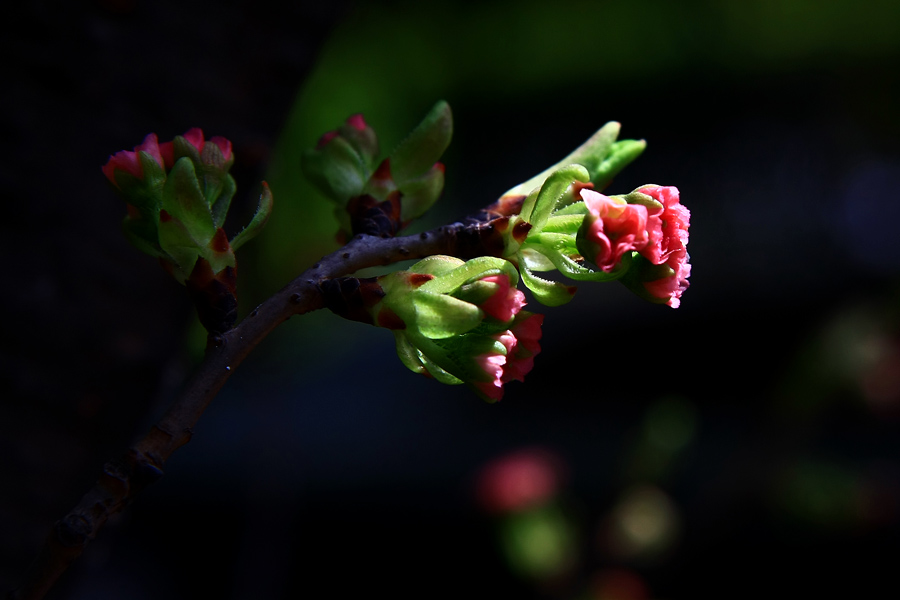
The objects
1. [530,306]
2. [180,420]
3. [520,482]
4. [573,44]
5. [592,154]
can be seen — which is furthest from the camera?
[573,44]

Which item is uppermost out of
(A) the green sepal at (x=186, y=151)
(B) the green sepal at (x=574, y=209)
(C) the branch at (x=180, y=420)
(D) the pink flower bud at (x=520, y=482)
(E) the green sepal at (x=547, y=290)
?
(B) the green sepal at (x=574, y=209)

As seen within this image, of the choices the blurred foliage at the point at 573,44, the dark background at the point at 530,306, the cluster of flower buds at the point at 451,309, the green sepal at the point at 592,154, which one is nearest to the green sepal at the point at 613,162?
the green sepal at the point at 592,154

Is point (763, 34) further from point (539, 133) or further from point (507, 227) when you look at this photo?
point (507, 227)

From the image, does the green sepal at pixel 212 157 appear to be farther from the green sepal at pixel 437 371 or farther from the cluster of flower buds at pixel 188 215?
the green sepal at pixel 437 371

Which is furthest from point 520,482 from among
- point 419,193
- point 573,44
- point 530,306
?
point 573,44

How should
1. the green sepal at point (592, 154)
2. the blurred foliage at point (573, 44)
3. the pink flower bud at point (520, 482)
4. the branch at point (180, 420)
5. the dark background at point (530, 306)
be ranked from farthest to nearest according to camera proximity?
the blurred foliage at point (573, 44)
the pink flower bud at point (520, 482)
the dark background at point (530, 306)
the green sepal at point (592, 154)
the branch at point (180, 420)

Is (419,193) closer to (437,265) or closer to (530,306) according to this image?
(437,265)
